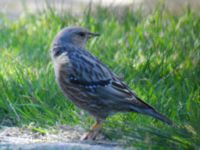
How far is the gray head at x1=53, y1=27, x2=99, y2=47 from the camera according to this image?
7.30m

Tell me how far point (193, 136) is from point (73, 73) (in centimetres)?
142

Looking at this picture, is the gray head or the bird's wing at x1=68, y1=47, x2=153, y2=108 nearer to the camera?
the bird's wing at x1=68, y1=47, x2=153, y2=108

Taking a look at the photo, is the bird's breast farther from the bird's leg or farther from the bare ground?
the bird's leg

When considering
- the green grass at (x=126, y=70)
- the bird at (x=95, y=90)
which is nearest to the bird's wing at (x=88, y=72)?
the bird at (x=95, y=90)

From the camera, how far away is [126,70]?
823cm

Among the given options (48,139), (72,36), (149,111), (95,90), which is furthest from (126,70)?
(48,139)

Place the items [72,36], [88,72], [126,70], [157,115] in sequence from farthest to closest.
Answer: [126,70] < [72,36] < [88,72] < [157,115]

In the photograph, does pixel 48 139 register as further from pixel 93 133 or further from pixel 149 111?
pixel 149 111

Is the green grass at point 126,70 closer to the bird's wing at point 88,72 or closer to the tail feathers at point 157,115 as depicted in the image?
the tail feathers at point 157,115

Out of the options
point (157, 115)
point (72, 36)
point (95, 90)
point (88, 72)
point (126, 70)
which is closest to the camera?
point (157, 115)

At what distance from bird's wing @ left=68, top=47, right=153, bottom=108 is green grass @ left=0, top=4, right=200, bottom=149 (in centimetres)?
23

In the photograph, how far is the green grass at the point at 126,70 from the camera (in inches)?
239

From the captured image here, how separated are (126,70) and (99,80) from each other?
1466 mm

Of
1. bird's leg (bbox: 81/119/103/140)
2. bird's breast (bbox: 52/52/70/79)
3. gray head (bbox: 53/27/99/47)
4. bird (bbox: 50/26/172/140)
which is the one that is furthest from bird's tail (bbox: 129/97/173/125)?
gray head (bbox: 53/27/99/47)
